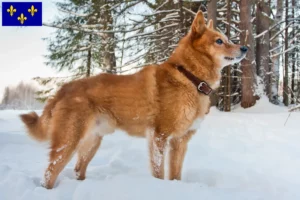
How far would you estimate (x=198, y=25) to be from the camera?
12.3 ft

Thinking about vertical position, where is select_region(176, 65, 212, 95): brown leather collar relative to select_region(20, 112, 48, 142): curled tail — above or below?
above

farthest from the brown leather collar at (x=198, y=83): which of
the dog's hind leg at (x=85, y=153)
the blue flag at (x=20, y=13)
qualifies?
the blue flag at (x=20, y=13)

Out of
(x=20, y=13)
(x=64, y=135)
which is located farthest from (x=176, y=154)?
(x=20, y=13)

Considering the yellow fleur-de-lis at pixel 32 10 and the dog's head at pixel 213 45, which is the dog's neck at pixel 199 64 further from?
the yellow fleur-de-lis at pixel 32 10

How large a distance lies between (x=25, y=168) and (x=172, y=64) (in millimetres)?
2281

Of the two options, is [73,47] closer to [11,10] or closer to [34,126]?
[11,10]

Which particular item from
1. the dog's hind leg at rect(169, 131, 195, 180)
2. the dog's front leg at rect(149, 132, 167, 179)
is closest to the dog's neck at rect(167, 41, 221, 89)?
the dog's hind leg at rect(169, 131, 195, 180)

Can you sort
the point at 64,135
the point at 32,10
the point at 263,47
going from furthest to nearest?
the point at 263,47
the point at 32,10
the point at 64,135

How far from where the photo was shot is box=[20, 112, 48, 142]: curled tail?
11.3ft

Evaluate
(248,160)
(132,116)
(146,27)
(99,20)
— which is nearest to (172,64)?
(132,116)

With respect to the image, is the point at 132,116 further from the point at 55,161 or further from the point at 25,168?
the point at 25,168

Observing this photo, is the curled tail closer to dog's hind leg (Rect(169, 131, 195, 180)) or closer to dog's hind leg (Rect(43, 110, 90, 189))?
dog's hind leg (Rect(43, 110, 90, 189))

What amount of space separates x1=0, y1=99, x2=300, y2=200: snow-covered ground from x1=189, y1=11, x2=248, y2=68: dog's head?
1471 millimetres

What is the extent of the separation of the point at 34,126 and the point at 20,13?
8470mm
